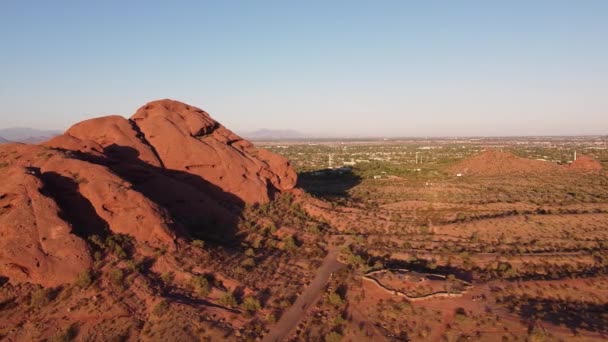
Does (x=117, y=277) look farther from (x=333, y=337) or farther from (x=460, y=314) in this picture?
(x=460, y=314)

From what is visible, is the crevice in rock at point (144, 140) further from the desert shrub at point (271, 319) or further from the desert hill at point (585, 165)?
the desert hill at point (585, 165)

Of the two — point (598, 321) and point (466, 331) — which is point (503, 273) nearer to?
point (598, 321)

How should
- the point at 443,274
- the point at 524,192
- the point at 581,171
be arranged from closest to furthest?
the point at 443,274 < the point at 524,192 < the point at 581,171

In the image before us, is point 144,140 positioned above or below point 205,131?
below

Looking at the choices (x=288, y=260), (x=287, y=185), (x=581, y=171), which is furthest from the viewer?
(x=581, y=171)

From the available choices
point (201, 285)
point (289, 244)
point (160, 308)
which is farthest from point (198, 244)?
point (289, 244)

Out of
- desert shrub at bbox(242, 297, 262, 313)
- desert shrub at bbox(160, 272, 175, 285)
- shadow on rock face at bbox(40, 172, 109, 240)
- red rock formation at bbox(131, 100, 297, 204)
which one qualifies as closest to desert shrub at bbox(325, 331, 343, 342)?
desert shrub at bbox(242, 297, 262, 313)

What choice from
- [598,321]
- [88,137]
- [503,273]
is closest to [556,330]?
[598,321]
